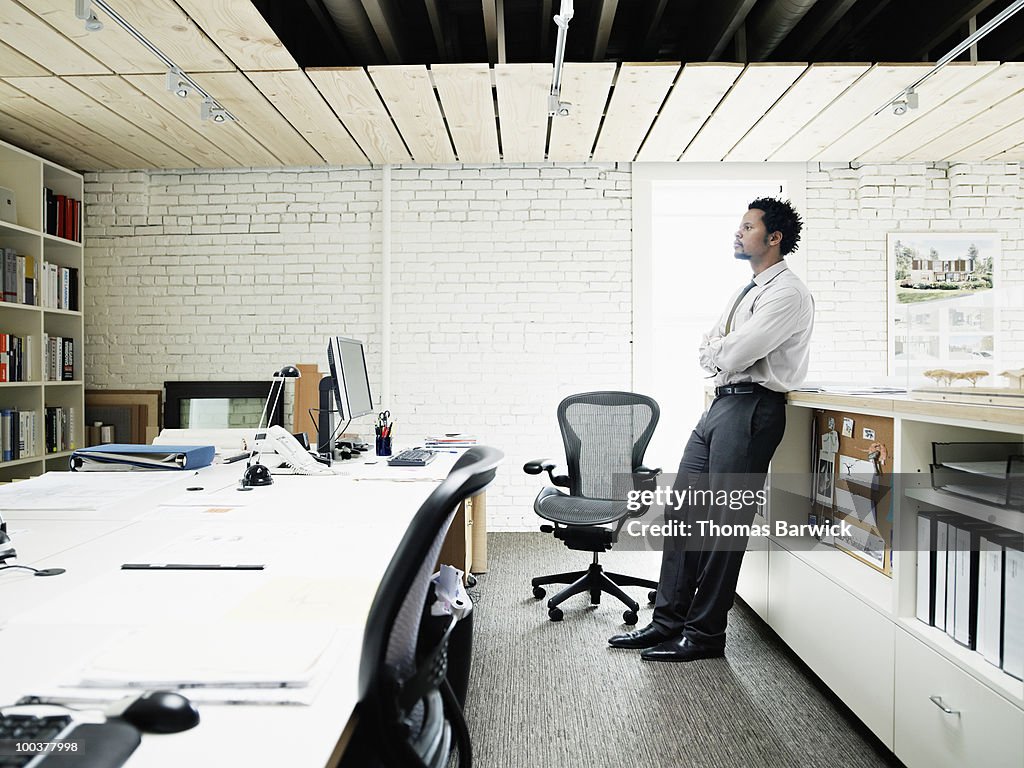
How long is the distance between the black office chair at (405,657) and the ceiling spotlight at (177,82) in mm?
3130

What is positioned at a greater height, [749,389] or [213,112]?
[213,112]

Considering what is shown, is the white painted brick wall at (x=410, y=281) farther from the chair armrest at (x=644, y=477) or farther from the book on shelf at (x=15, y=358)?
the chair armrest at (x=644, y=477)

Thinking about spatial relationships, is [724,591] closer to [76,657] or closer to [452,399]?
[76,657]

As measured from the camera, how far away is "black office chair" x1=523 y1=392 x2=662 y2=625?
328cm

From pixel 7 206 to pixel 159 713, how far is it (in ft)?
14.6

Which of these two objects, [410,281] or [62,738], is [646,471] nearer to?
[410,281]

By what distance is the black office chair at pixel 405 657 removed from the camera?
787 millimetres

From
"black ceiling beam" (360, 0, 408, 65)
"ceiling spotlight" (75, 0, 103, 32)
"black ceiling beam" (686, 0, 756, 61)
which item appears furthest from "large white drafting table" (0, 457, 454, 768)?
"black ceiling beam" (686, 0, 756, 61)

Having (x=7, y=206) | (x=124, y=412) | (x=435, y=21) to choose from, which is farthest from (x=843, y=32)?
(x=124, y=412)

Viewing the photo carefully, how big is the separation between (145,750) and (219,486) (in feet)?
5.56

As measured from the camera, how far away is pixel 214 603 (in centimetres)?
112

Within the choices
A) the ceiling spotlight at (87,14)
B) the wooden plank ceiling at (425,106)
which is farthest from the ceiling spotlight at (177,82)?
the ceiling spotlight at (87,14)

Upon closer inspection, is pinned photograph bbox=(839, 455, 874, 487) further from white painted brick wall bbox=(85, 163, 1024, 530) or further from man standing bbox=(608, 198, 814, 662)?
white painted brick wall bbox=(85, 163, 1024, 530)

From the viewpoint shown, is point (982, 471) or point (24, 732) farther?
point (982, 471)
